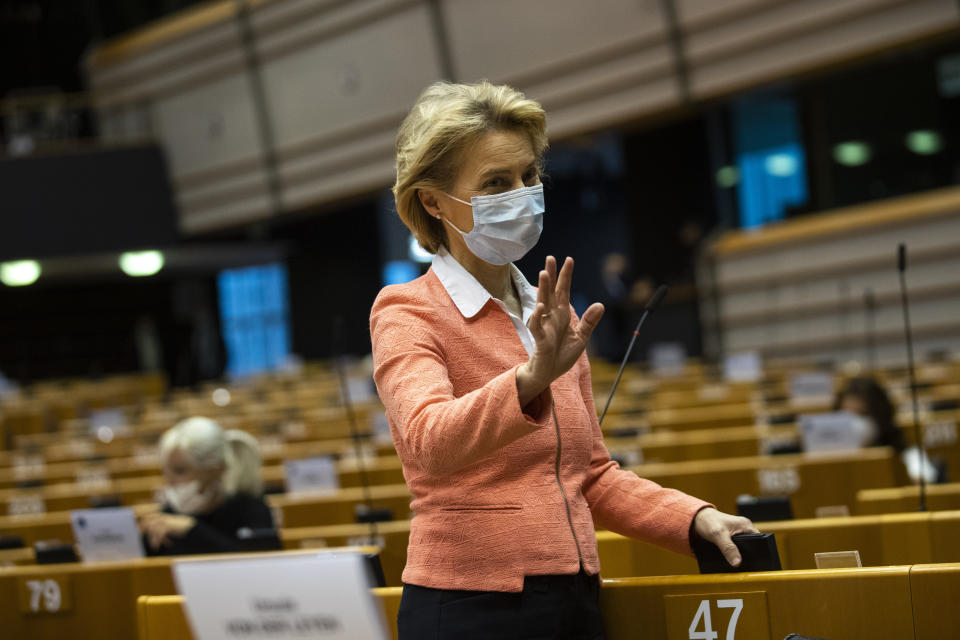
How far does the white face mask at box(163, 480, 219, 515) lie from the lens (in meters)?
3.78

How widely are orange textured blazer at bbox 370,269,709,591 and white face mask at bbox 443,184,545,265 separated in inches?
3.2

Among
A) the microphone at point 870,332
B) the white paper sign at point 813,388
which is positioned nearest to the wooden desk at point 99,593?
the white paper sign at point 813,388

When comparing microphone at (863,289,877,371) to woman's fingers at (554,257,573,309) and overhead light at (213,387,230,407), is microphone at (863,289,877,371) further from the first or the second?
woman's fingers at (554,257,573,309)

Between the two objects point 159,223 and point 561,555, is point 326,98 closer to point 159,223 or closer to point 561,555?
point 159,223

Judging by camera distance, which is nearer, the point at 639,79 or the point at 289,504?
the point at 289,504

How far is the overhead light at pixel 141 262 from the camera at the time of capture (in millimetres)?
15305

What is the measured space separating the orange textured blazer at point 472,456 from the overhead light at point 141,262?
46.6ft

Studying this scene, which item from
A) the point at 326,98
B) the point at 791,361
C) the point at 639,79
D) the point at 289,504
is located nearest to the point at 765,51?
the point at 639,79

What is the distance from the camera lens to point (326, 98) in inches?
508

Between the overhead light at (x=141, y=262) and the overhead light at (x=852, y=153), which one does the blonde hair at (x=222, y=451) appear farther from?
the overhead light at (x=141, y=262)

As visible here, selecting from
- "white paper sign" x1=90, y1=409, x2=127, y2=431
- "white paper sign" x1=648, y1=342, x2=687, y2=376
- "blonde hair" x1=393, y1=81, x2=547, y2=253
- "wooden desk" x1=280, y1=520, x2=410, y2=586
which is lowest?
"wooden desk" x1=280, y1=520, x2=410, y2=586

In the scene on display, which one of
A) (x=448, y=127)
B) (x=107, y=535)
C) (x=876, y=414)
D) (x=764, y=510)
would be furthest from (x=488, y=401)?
(x=876, y=414)

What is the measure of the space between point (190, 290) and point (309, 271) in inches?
111

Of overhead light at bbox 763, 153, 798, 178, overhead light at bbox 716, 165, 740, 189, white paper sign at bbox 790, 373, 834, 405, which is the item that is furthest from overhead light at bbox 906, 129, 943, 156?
white paper sign at bbox 790, 373, 834, 405
